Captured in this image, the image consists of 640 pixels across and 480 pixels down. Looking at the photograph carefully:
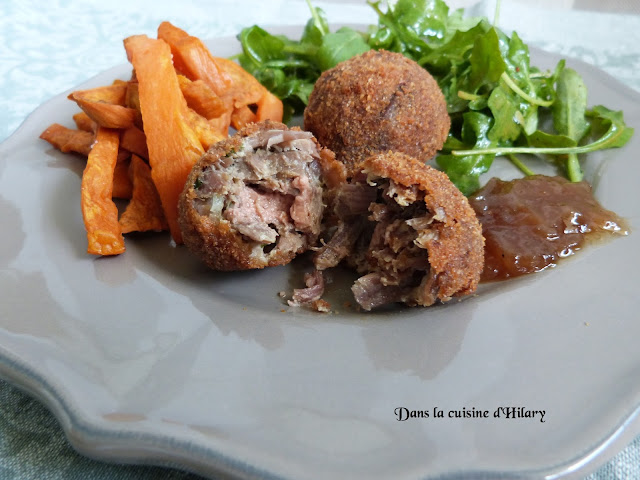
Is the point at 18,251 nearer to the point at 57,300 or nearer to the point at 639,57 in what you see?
the point at 57,300

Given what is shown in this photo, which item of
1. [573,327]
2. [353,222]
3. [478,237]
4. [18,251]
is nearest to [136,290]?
[18,251]

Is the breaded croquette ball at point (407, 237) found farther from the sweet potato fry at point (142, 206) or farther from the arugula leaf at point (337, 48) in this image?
the arugula leaf at point (337, 48)

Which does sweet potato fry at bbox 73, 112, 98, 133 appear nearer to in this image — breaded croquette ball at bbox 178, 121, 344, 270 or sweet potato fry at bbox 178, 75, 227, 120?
sweet potato fry at bbox 178, 75, 227, 120

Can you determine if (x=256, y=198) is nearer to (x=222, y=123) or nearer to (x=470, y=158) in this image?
(x=222, y=123)

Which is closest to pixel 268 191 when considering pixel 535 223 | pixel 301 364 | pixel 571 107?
pixel 301 364

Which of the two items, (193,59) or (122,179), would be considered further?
(193,59)

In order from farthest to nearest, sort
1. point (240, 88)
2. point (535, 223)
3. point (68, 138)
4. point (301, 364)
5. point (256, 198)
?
point (240, 88)
point (68, 138)
point (535, 223)
point (256, 198)
point (301, 364)

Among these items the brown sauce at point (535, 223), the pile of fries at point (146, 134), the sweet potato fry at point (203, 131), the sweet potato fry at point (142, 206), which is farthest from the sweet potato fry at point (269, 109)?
the brown sauce at point (535, 223)
